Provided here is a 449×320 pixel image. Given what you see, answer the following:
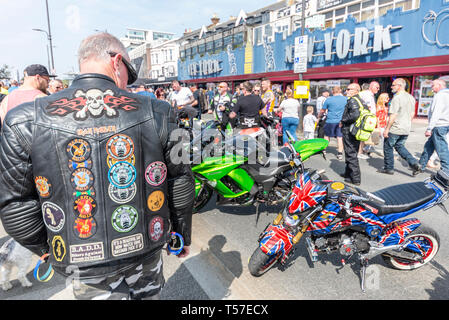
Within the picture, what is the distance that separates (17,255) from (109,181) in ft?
6.68

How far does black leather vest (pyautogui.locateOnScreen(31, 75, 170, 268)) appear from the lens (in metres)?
1.36

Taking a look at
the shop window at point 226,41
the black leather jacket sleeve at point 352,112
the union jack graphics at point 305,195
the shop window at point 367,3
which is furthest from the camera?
the shop window at point 226,41

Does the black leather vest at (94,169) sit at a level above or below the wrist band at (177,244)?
above

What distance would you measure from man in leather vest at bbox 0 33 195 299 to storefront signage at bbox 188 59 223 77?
99.2 feet

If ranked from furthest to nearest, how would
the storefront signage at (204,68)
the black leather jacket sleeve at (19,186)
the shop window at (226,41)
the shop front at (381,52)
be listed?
the storefront signage at (204,68) < the shop window at (226,41) < the shop front at (381,52) < the black leather jacket sleeve at (19,186)

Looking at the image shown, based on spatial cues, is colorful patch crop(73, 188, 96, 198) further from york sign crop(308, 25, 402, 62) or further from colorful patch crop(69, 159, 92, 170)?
york sign crop(308, 25, 402, 62)

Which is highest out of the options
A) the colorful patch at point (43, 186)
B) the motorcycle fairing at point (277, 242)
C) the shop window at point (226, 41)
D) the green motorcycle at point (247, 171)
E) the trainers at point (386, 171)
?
the shop window at point (226, 41)

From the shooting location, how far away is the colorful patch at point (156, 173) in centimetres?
151

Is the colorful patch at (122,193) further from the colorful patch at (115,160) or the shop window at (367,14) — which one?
the shop window at (367,14)

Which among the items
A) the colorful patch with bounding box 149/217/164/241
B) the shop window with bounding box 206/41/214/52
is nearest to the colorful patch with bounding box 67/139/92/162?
the colorful patch with bounding box 149/217/164/241

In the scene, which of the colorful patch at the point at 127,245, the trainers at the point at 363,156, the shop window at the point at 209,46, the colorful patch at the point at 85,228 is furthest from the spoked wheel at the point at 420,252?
the shop window at the point at 209,46

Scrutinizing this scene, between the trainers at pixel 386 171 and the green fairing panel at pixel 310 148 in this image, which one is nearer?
the green fairing panel at pixel 310 148

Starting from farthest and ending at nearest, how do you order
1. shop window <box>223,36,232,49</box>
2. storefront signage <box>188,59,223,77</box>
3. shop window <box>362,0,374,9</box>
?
1. storefront signage <box>188,59,223,77</box>
2. shop window <box>223,36,232,49</box>
3. shop window <box>362,0,374,9</box>

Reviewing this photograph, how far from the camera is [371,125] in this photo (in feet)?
17.6
